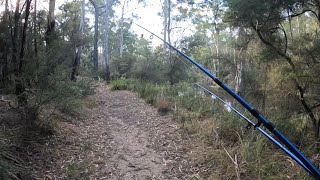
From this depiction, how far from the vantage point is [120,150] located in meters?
5.72

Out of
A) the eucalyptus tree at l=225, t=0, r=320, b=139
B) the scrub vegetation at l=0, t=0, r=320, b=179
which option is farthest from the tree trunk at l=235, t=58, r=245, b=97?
the eucalyptus tree at l=225, t=0, r=320, b=139

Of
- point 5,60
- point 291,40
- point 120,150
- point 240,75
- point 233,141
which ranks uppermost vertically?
point 291,40

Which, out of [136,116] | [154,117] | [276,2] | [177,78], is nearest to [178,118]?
[154,117]

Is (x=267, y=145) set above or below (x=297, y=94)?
below

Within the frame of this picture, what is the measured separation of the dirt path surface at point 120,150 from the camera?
4594 mm

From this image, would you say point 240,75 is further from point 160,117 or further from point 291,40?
point 160,117

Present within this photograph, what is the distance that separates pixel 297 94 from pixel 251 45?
2.25 meters

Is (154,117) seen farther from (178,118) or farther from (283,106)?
(283,106)

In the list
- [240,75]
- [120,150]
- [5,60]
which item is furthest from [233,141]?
[5,60]

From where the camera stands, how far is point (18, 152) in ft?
14.4

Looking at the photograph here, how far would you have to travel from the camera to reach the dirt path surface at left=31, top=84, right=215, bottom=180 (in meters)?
4.59

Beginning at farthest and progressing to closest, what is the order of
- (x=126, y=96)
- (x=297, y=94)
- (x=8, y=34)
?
1. (x=126, y=96)
2. (x=8, y=34)
3. (x=297, y=94)

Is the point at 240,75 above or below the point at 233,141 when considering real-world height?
above

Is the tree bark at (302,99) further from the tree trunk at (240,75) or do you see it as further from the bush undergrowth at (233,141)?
the tree trunk at (240,75)
